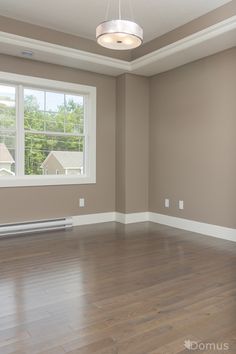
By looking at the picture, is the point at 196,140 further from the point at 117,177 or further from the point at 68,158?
the point at 68,158

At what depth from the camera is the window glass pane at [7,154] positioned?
4.61m

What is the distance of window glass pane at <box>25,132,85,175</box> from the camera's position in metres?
4.85

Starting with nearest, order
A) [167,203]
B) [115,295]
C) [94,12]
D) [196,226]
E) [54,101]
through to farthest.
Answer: [115,295], [94,12], [196,226], [54,101], [167,203]

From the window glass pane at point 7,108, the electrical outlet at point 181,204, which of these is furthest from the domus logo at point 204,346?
the window glass pane at point 7,108

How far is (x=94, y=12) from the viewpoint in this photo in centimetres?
400

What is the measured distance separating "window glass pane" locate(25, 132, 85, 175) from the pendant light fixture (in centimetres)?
239

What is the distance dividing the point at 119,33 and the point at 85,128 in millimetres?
2827

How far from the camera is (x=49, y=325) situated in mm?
1996

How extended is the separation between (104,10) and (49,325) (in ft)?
12.2

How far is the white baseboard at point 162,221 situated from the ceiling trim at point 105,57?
2518mm

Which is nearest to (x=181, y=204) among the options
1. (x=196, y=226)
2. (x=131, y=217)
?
(x=196, y=226)

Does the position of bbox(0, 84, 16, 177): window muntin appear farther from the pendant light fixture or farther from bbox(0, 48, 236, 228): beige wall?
the pendant light fixture

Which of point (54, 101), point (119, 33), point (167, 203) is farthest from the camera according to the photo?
point (167, 203)

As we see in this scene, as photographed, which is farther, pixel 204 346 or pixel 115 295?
pixel 115 295
